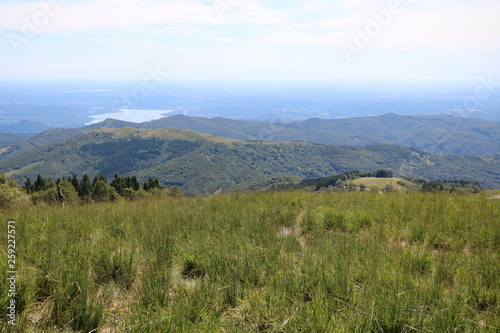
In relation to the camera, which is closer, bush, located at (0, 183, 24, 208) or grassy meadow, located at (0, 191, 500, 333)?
grassy meadow, located at (0, 191, 500, 333)

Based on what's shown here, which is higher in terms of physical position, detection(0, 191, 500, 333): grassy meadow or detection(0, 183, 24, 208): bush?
detection(0, 191, 500, 333): grassy meadow

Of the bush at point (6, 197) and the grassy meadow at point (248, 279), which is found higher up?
the grassy meadow at point (248, 279)

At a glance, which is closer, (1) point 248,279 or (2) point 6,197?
(1) point 248,279

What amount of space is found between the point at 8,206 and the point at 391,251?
9.72m

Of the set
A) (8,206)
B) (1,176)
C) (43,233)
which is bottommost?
(1,176)

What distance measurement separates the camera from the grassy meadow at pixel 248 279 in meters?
2.29

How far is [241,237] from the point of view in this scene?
4219 millimetres

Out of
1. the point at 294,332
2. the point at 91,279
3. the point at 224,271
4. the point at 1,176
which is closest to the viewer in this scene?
the point at 294,332

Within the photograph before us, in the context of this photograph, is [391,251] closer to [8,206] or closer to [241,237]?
[241,237]

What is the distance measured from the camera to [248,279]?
10.1 ft

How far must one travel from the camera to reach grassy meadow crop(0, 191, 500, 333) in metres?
2.29

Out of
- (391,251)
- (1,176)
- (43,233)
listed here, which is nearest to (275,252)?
A: (391,251)

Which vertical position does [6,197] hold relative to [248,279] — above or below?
below

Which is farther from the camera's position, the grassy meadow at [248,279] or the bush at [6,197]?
the bush at [6,197]
